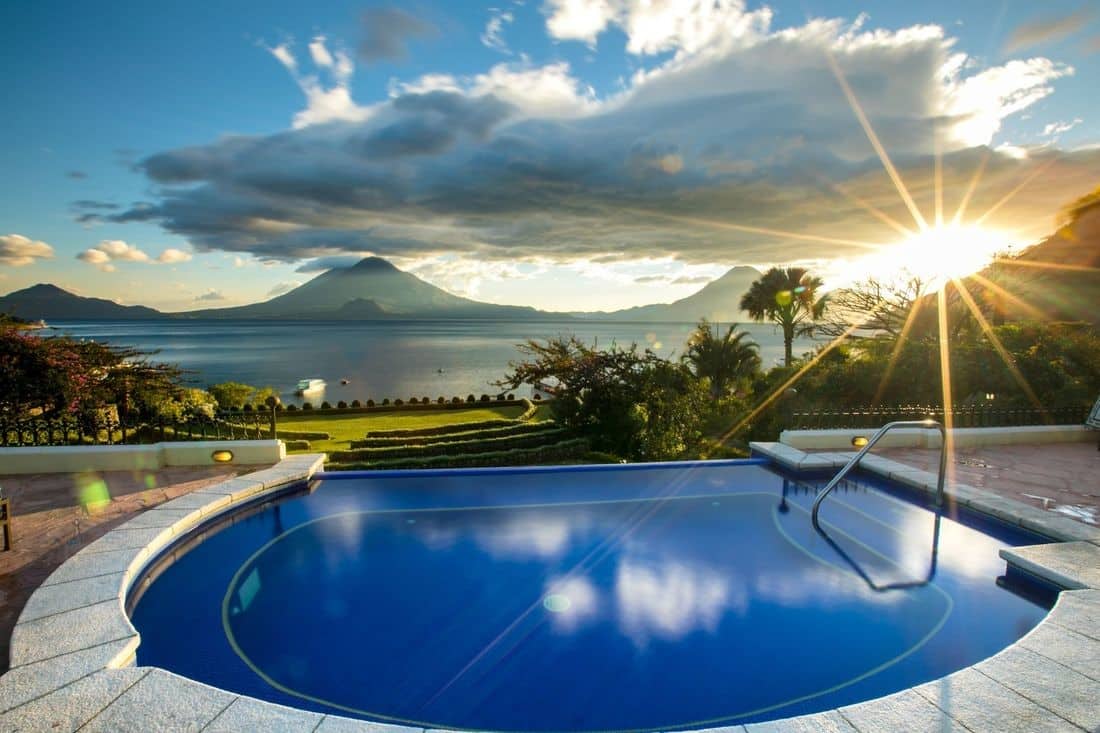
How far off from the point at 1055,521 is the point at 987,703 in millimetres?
4944

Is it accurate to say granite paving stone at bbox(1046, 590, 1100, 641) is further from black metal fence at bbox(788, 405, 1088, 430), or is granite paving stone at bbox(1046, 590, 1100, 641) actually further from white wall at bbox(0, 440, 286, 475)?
white wall at bbox(0, 440, 286, 475)

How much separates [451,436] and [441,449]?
2231mm

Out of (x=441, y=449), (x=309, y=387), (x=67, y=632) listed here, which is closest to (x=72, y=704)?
(x=67, y=632)

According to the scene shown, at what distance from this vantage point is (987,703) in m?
3.81

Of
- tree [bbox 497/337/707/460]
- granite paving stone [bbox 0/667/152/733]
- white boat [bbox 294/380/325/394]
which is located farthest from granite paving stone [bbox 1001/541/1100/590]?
white boat [bbox 294/380/325/394]

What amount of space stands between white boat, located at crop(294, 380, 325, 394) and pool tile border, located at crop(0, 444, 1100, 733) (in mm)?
59995

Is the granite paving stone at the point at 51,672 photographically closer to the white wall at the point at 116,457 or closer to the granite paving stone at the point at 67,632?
the granite paving stone at the point at 67,632

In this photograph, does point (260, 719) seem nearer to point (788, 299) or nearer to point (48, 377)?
point (48, 377)

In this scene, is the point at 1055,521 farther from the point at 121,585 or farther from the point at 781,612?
the point at 121,585

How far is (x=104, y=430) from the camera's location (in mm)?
16859

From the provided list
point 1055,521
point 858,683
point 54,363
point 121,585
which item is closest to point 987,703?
point 858,683

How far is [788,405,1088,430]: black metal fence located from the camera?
39.6ft

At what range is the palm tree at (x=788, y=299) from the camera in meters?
38.7

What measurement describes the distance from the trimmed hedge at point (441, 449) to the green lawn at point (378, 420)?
2204 millimetres
